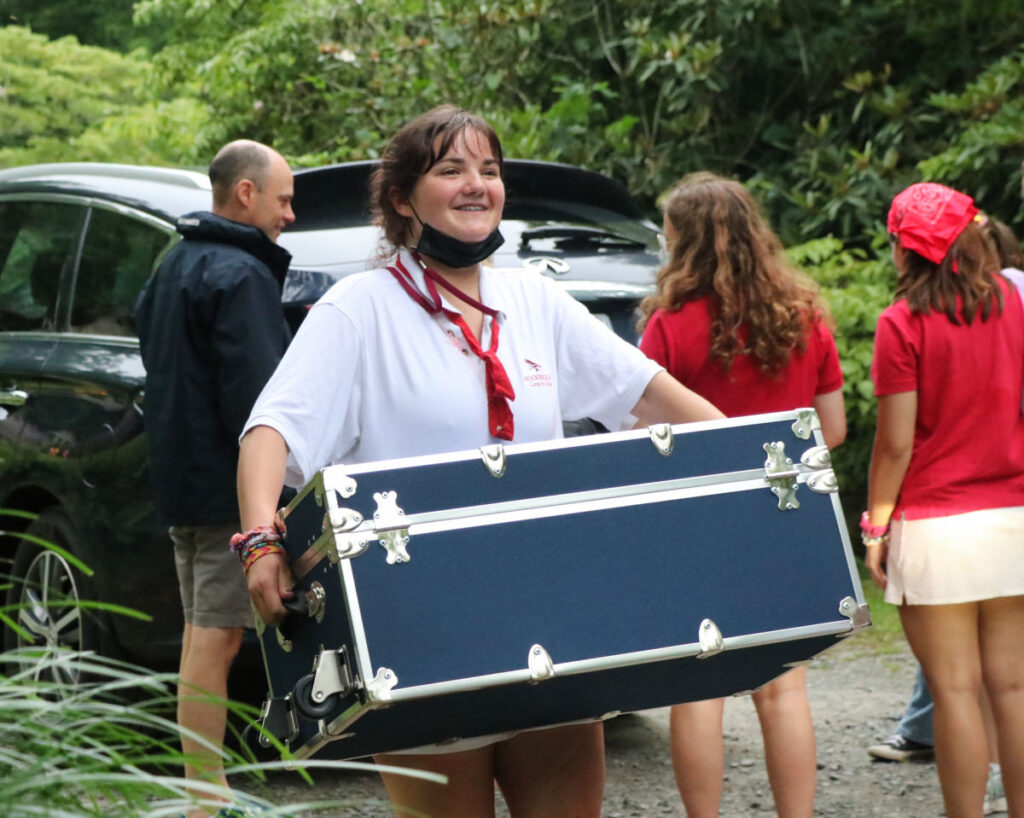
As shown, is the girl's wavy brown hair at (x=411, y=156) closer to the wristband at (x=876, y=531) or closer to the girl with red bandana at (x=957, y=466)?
the girl with red bandana at (x=957, y=466)

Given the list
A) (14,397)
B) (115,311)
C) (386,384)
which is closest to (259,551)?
(386,384)

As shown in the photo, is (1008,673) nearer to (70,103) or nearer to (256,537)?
(256,537)

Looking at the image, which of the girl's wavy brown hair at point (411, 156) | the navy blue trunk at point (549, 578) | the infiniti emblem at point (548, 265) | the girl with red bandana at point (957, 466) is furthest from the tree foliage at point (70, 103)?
the navy blue trunk at point (549, 578)

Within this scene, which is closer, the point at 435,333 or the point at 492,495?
the point at 492,495

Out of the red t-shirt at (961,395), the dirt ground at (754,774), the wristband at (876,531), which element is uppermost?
the red t-shirt at (961,395)

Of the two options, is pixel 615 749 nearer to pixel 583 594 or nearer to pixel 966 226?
pixel 966 226

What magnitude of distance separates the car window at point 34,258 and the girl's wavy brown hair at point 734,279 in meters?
2.47

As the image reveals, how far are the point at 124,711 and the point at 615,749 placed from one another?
13.4 ft

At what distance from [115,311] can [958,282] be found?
295 centimetres

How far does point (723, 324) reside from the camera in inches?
175

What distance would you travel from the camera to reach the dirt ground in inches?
202

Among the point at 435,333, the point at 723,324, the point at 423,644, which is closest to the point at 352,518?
the point at 423,644

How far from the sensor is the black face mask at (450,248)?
304cm

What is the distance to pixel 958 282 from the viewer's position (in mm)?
4277
